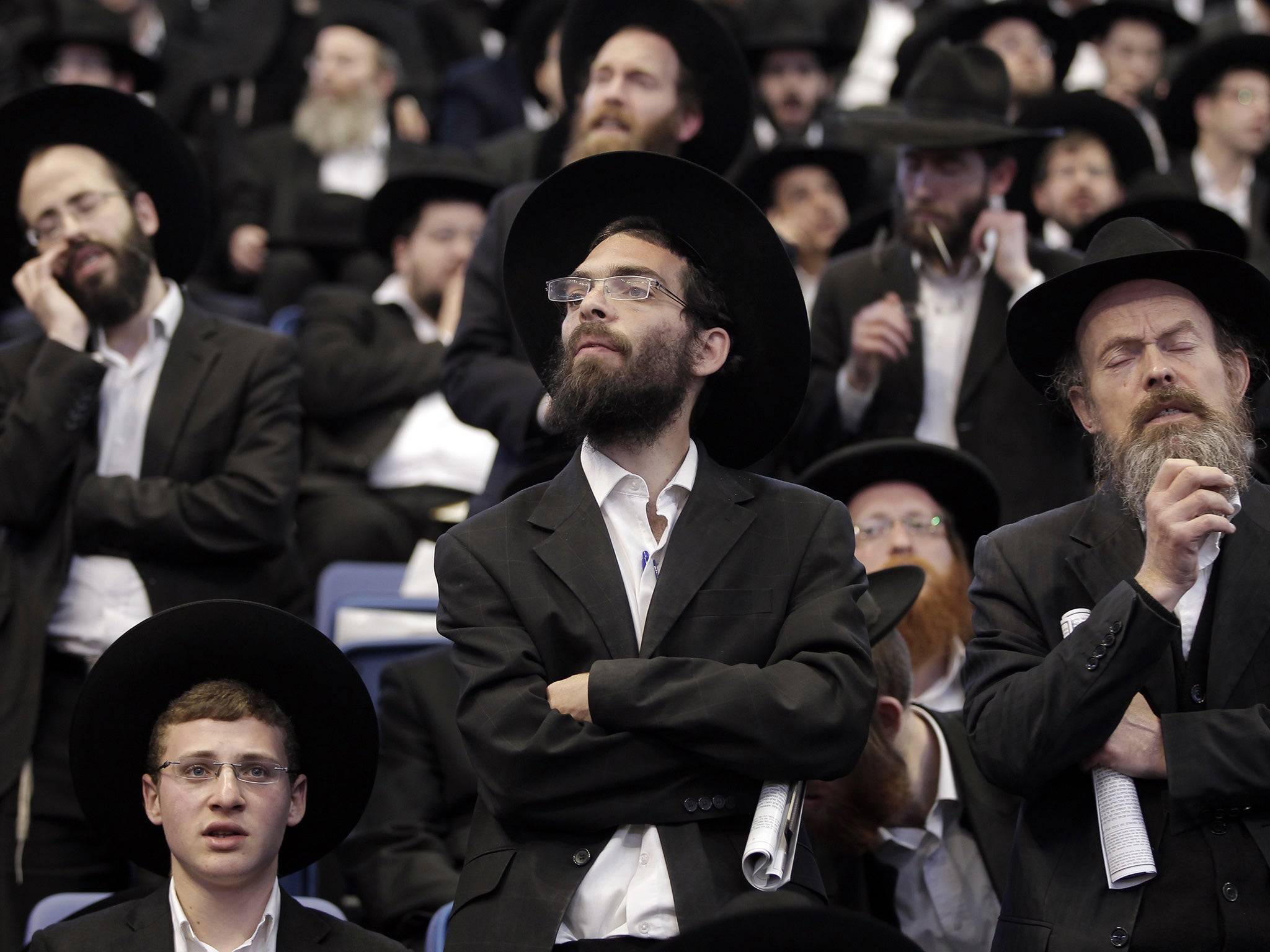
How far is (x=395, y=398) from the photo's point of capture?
7457mm

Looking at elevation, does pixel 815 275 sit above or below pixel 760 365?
above

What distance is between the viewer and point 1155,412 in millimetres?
3711

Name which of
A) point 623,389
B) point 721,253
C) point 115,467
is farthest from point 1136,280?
point 115,467

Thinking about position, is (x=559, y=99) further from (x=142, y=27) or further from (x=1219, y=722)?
(x=1219, y=722)

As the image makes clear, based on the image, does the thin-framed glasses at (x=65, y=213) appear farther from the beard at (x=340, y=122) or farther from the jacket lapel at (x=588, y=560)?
the beard at (x=340, y=122)

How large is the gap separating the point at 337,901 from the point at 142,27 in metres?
7.00

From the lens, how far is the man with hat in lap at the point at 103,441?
4.74 meters

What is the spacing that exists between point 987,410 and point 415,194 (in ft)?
11.6

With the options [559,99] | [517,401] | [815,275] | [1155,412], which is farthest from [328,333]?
[1155,412]

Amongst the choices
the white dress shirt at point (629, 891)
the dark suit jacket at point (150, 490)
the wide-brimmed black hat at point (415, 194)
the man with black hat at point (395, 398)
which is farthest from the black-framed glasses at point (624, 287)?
the wide-brimmed black hat at point (415, 194)

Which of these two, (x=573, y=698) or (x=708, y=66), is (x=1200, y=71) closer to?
(x=708, y=66)

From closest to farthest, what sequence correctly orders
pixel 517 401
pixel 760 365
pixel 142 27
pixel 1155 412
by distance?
pixel 1155 412 < pixel 760 365 < pixel 517 401 < pixel 142 27

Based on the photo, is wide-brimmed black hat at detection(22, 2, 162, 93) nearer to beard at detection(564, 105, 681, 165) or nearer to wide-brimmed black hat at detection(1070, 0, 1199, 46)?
beard at detection(564, 105, 681, 165)

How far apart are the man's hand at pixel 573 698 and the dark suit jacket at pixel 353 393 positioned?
4.09m
